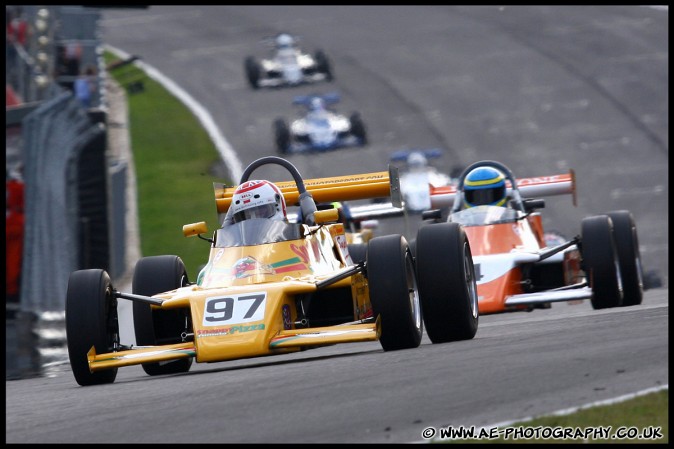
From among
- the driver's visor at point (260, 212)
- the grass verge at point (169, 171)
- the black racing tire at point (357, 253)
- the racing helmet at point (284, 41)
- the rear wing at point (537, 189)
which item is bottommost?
the grass verge at point (169, 171)

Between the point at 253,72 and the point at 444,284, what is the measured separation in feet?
96.5

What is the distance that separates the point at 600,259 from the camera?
13586 mm

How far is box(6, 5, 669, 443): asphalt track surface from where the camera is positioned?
777 cm

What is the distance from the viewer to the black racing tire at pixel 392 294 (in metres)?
10.4

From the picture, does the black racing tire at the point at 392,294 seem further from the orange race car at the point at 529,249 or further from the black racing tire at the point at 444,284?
the orange race car at the point at 529,249

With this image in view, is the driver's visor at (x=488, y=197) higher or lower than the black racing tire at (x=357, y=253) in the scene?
lower

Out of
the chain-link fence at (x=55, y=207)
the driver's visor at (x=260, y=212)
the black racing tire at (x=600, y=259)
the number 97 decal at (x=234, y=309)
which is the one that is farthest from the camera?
the chain-link fence at (x=55, y=207)

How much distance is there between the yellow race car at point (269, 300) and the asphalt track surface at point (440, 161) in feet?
0.78

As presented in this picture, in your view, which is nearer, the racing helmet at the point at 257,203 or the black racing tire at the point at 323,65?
the racing helmet at the point at 257,203

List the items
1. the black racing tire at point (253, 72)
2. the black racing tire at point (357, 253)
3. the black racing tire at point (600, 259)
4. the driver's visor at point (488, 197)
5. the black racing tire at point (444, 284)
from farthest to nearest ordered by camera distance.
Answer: the black racing tire at point (253, 72) < the driver's visor at point (488, 197) < the black racing tire at point (600, 259) < the black racing tire at point (357, 253) < the black racing tire at point (444, 284)

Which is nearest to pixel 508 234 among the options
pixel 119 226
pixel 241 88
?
pixel 119 226

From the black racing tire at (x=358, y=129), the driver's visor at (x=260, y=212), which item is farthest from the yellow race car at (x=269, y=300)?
the black racing tire at (x=358, y=129)

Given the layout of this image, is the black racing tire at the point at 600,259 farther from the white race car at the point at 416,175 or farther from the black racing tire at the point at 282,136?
the black racing tire at the point at 282,136

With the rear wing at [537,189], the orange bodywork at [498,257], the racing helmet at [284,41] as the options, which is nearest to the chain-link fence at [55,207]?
the orange bodywork at [498,257]
